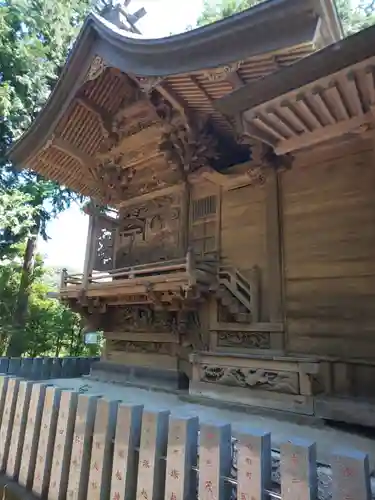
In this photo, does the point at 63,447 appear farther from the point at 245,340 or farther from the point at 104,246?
the point at 104,246

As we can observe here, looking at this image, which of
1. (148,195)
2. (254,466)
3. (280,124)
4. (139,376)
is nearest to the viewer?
(254,466)

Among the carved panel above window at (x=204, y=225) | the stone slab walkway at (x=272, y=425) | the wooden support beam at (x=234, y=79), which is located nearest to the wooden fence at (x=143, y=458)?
the stone slab walkway at (x=272, y=425)

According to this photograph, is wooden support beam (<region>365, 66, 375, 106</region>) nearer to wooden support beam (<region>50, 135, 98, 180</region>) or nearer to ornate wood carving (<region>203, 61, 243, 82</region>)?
ornate wood carving (<region>203, 61, 243, 82</region>)

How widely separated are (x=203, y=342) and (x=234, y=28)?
4.57 meters

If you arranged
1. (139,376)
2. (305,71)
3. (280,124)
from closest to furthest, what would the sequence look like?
(305,71) < (280,124) < (139,376)

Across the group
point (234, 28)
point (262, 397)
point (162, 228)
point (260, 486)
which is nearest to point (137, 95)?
point (162, 228)

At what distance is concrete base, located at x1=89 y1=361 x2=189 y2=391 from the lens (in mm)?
6059

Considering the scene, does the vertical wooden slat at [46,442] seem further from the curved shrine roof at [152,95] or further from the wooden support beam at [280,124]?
the curved shrine roof at [152,95]

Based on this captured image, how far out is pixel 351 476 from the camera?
4.63 ft

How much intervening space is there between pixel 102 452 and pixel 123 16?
29.0 ft

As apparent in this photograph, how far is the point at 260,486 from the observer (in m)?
1.66

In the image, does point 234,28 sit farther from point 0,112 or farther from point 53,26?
point 53,26

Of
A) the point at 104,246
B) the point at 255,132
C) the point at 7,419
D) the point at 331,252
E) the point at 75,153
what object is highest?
the point at 75,153

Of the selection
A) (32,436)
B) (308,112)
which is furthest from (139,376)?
(308,112)
